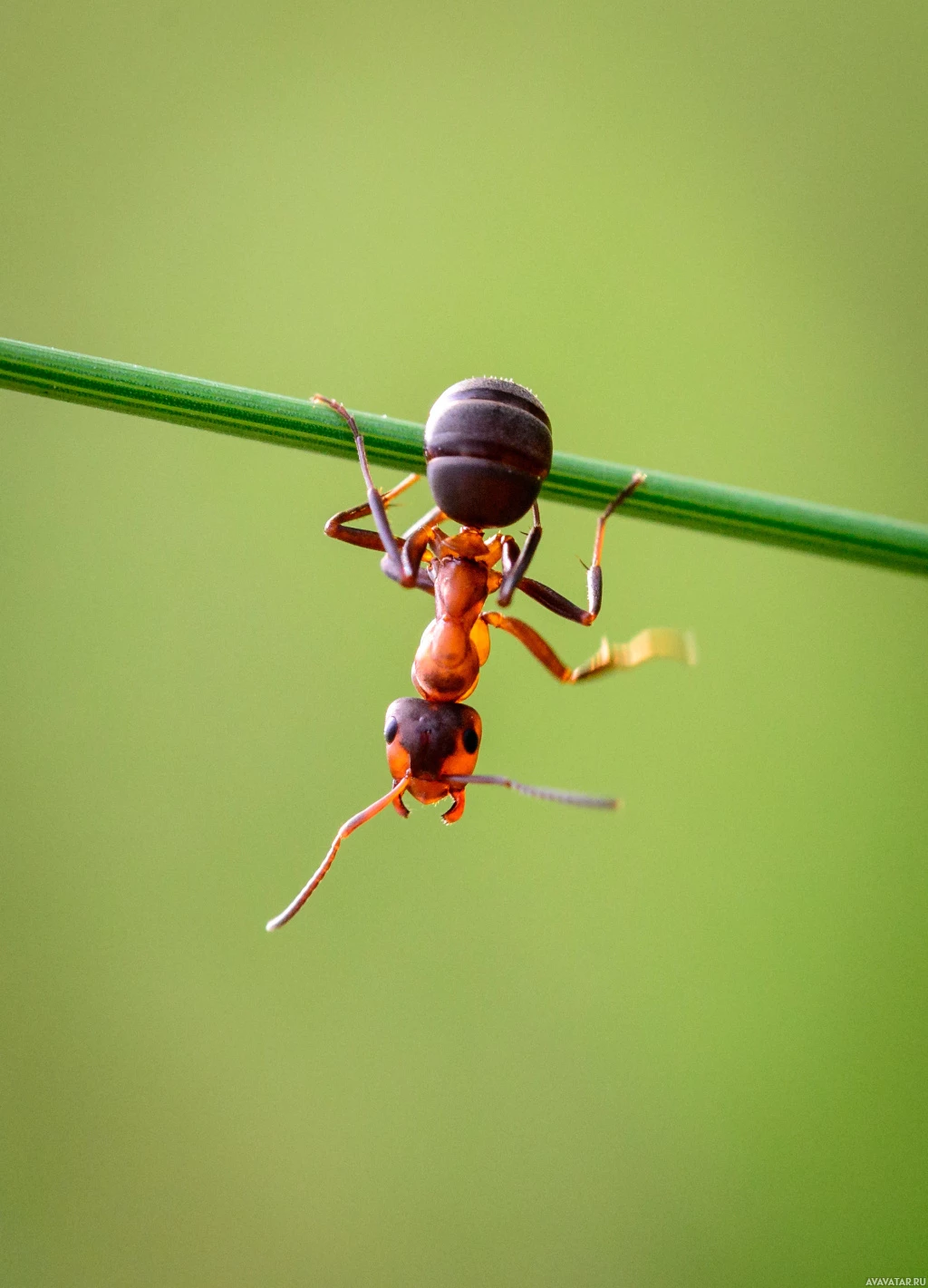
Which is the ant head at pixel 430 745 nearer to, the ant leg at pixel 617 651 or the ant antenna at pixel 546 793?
the ant antenna at pixel 546 793

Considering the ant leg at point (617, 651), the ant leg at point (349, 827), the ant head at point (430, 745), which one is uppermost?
the ant leg at point (617, 651)

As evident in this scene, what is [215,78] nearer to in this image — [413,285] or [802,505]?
[413,285]

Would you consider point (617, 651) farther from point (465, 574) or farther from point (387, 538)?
point (387, 538)

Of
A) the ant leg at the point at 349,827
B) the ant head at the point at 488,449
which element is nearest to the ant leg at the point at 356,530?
the ant head at the point at 488,449

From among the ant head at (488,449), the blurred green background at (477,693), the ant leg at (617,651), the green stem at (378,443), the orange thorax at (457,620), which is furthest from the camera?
the blurred green background at (477,693)

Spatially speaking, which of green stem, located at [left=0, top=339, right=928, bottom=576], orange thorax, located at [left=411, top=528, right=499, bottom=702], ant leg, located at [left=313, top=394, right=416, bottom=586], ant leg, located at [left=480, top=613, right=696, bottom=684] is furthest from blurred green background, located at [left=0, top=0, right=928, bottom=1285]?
green stem, located at [left=0, top=339, right=928, bottom=576]

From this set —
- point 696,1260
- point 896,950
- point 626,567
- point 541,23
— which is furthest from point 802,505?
point 541,23

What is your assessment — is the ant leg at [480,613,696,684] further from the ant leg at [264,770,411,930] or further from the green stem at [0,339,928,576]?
the ant leg at [264,770,411,930]
